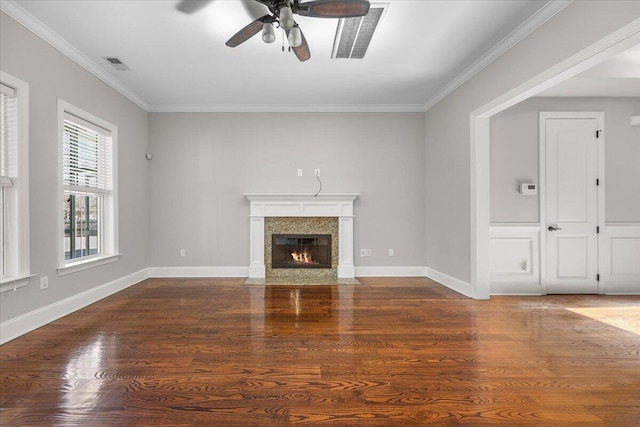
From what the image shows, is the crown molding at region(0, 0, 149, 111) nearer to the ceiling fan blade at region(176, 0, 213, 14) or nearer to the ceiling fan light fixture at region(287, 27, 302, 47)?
the ceiling fan blade at region(176, 0, 213, 14)

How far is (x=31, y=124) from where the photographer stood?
2.95 m

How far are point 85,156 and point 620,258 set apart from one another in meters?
6.64

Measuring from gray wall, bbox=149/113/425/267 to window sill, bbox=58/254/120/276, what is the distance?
1056 mm

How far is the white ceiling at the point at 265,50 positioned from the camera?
2.80m

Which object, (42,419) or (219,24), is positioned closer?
(42,419)

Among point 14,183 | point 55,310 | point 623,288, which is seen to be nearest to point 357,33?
point 14,183

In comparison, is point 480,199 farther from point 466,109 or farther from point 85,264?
point 85,264

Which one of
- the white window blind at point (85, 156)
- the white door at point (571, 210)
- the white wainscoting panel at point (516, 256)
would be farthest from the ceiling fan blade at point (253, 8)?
the white door at point (571, 210)

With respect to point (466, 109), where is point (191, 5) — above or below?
above

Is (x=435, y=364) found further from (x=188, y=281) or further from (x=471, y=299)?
(x=188, y=281)

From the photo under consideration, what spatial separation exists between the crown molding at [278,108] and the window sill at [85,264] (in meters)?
2.41

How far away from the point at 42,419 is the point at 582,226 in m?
5.41

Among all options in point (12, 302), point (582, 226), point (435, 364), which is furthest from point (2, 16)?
point (582, 226)

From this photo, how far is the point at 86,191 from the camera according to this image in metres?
3.84
